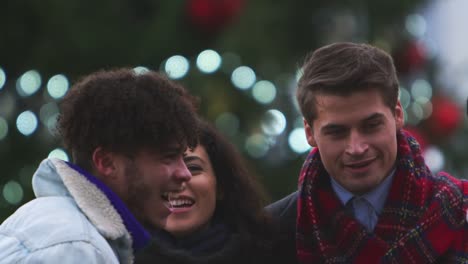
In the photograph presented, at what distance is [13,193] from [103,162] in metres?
3.00

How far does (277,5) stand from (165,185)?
3.66m

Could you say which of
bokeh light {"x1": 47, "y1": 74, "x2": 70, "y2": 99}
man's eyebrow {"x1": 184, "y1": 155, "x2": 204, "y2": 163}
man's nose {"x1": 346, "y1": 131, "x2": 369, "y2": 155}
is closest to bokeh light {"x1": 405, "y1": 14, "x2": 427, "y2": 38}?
bokeh light {"x1": 47, "y1": 74, "x2": 70, "y2": 99}

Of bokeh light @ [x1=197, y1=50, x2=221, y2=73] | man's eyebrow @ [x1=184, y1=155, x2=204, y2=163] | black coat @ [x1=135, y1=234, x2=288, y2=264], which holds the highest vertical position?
bokeh light @ [x1=197, y1=50, x2=221, y2=73]

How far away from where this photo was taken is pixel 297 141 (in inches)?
271

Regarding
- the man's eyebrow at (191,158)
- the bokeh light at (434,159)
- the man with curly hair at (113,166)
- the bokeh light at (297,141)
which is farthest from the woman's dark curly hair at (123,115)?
the bokeh light at (434,159)

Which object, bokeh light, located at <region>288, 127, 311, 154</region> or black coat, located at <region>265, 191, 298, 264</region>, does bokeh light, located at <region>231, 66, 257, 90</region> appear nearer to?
bokeh light, located at <region>288, 127, 311, 154</region>

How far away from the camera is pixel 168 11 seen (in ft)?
21.5

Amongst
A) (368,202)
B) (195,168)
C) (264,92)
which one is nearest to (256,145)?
(264,92)

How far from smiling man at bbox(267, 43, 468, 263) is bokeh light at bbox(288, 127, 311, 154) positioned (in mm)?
2537

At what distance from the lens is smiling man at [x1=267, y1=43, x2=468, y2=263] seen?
4117mm

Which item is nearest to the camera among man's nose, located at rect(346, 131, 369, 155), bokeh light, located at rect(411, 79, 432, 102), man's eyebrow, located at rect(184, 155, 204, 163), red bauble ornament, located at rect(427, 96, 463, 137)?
man's nose, located at rect(346, 131, 369, 155)

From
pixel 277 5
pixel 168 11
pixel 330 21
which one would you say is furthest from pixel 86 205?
pixel 330 21

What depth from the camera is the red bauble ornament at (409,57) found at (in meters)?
7.52

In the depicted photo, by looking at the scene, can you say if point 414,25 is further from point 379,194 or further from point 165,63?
point 379,194
